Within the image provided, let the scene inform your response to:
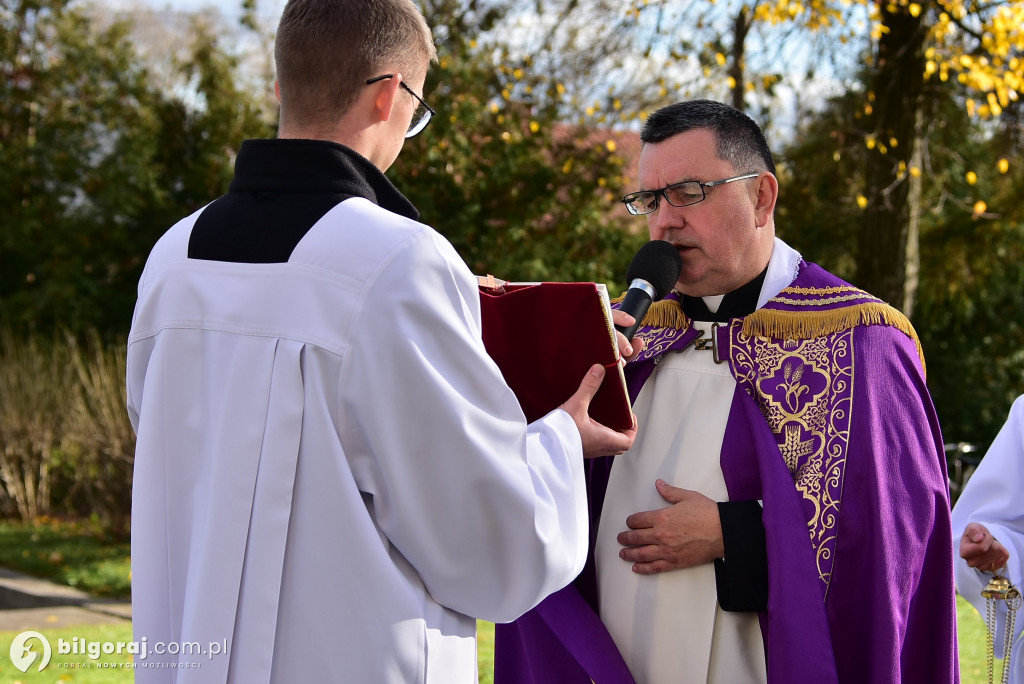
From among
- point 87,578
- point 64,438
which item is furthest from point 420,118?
point 64,438

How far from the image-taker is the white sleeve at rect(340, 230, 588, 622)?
1681 millimetres

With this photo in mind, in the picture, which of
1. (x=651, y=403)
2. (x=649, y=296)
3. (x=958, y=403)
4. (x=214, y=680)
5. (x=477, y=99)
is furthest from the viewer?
(x=958, y=403)

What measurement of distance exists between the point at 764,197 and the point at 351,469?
1.57 metres

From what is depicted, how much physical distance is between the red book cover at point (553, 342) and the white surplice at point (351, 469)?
356mm

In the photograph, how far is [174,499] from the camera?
1.85 metres

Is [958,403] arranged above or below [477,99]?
below

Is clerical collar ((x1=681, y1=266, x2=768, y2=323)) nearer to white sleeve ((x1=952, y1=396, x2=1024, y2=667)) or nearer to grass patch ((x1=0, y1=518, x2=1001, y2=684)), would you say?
white sleeve ((x1=952, y1=396, x2=1024, y2=667))

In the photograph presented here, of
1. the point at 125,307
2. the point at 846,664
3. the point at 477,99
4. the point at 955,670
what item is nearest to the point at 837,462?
the point at 846,664

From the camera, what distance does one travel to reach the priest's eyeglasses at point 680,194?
2.75 m

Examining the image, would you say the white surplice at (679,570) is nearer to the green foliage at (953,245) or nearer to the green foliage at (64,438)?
the green foliage at (64,438)

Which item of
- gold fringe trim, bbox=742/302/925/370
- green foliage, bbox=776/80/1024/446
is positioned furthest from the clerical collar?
green foliage, bbox=776/80/1024/446

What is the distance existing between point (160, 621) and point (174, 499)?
10.0 inches

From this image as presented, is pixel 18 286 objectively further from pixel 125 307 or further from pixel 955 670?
pixel 955 670

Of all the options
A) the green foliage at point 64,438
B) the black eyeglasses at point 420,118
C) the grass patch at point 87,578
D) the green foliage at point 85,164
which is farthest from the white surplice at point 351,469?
the green foliage at point 85,164
